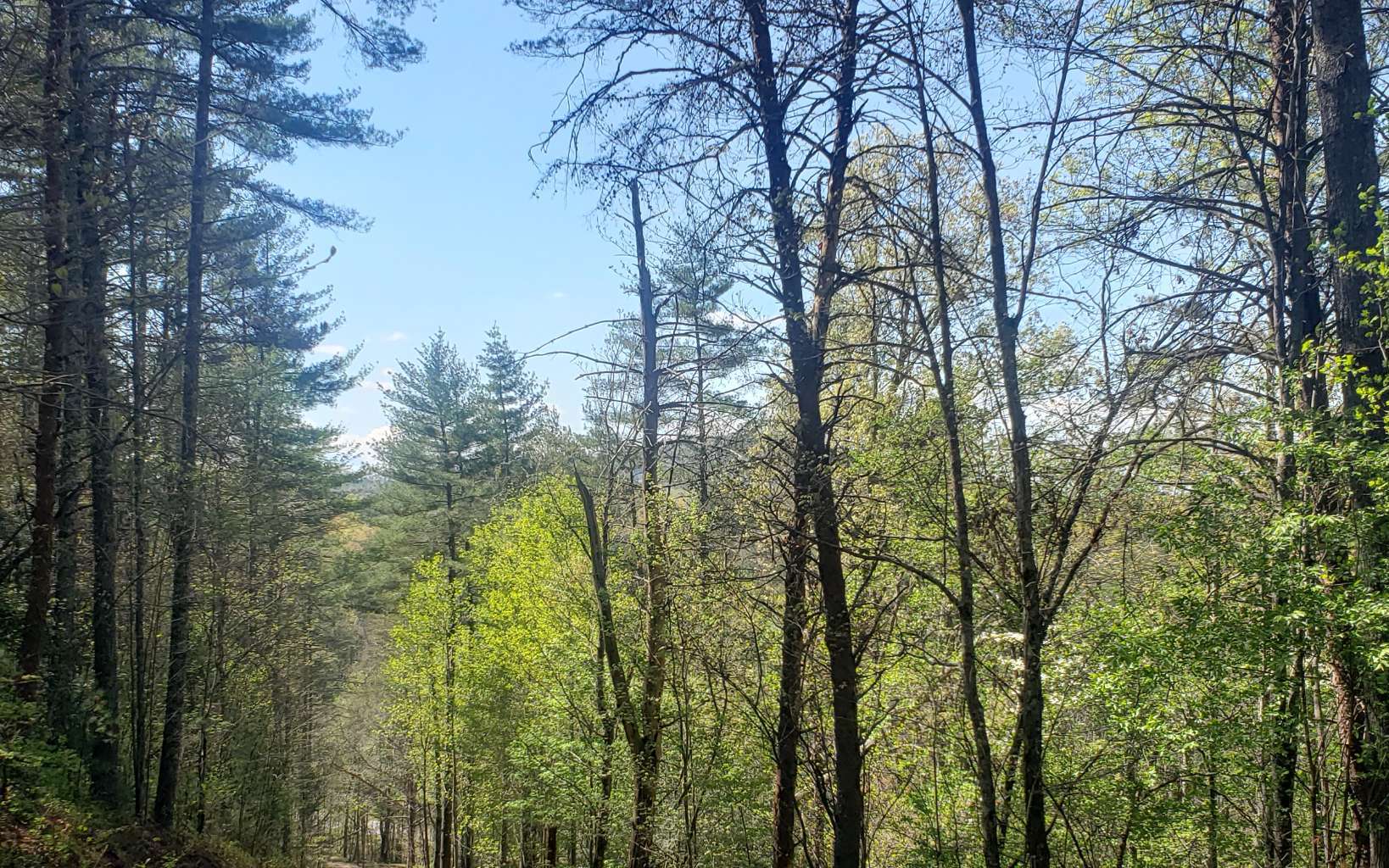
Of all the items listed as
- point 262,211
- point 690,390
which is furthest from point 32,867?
point 262,211

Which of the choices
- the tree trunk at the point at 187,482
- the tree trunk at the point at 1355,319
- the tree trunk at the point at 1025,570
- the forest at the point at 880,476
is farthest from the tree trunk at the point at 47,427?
the tree trunk at the point at 1355,319

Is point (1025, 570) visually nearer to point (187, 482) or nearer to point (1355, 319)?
point (1355, 319)

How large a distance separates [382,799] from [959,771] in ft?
82.2

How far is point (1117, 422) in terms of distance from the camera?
475 centimetres

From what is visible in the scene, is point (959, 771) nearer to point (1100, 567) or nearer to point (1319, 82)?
point (1100, 567)

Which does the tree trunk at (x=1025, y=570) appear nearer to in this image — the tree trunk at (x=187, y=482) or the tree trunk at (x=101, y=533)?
the tree trunk at (x=101, y=533)

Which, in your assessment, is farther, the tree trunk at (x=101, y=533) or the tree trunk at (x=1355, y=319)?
the tree trunk at (x=101, y=533)

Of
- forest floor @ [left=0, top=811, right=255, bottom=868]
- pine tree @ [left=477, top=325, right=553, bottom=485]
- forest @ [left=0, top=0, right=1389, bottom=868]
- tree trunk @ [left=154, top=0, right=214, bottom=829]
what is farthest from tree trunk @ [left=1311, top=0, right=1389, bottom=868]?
pine tree @ [left=477, top=325, right=553, bottom=485]

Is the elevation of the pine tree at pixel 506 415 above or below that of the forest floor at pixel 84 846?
above

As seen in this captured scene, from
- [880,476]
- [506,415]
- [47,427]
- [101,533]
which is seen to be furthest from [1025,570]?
[506,415]

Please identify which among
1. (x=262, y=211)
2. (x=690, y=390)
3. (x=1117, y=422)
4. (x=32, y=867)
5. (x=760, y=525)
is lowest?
(x=32, y=867)

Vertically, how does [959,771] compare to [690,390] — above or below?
below

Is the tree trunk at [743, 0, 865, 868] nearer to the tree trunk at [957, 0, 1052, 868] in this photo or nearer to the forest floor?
the tree trunk at [957, 0, 1052, 868]

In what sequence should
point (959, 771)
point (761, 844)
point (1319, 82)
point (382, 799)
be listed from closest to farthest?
point (1319, 82) → point (959, 771) → point (761, 844) → point (382, 799)
